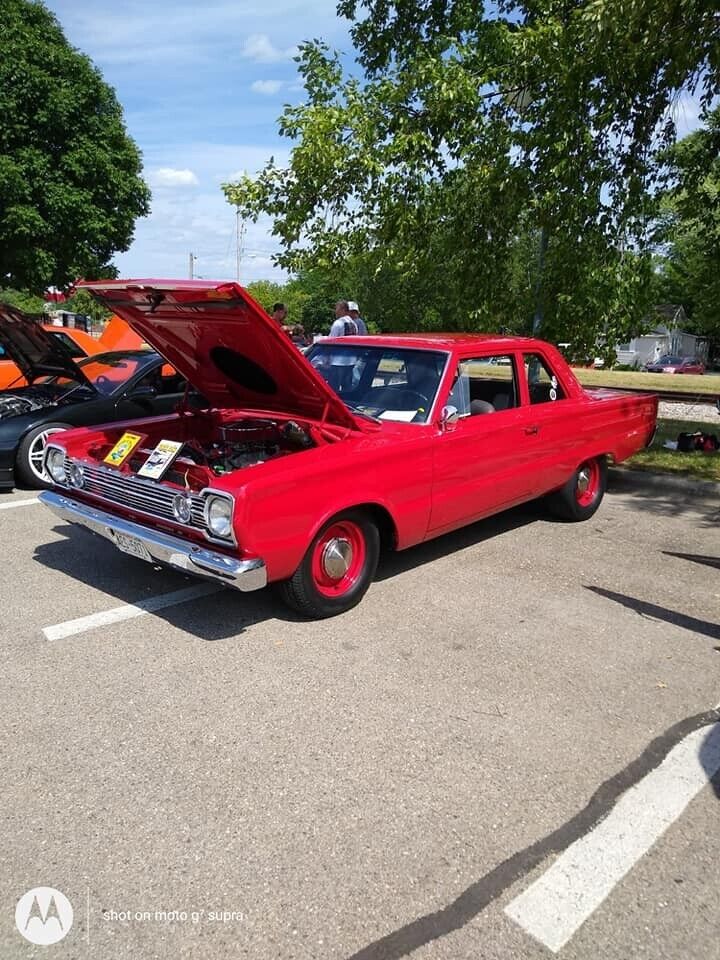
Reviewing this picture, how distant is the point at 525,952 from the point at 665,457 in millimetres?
7848

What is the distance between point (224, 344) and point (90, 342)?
770cm

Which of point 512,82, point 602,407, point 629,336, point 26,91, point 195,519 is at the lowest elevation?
point 195,519

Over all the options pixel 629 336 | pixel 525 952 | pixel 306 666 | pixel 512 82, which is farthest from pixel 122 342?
pixel 525 952

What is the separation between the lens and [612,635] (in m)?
4.34

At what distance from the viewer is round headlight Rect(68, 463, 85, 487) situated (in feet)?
15.9

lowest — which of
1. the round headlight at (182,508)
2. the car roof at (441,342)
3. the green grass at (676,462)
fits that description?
the green grass at (676,462)

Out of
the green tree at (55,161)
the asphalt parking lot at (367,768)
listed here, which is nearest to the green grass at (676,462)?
the asphalt parking lot at (367,768)

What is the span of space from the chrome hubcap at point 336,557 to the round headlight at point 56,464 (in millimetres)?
1921

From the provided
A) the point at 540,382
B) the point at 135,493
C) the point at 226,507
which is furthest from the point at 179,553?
the point at 540,382

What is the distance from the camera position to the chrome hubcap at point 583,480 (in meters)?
6.58

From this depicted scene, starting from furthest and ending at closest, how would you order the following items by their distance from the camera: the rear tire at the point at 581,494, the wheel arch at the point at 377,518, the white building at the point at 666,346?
the white building at the point at 666,346, the rear tire at the point at 581,494, the wheel arch at the point at 377,518

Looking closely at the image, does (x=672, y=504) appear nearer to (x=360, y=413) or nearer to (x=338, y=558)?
(x=360, y=413)

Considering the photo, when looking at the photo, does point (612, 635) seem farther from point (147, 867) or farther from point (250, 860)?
point (147, 867)

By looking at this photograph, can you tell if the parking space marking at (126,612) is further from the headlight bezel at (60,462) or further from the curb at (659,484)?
the curb at (659,484)
